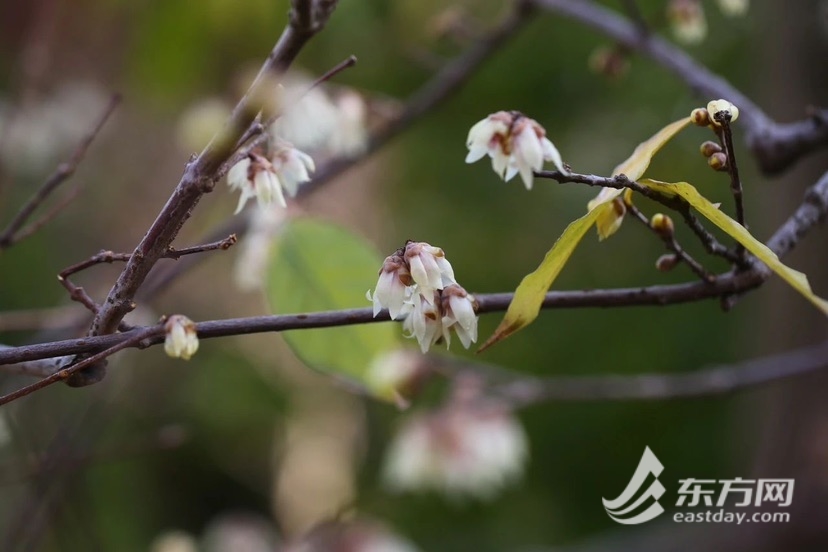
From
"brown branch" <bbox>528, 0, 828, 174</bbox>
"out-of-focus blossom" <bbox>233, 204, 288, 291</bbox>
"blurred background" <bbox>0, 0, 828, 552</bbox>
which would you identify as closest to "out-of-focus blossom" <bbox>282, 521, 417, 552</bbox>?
"blurred background" <bbox>0, 0, 828, 552</bbox>

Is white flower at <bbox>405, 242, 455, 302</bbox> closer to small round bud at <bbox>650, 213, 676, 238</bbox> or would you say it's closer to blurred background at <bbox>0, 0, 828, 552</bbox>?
small round bud at <bbox>650, 213, 676, 238</bbox>

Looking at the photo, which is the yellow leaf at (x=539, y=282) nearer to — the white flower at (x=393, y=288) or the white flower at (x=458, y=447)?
the white flower at (x=393, y=288)

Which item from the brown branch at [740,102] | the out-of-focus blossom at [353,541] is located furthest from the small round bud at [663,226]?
the out-of-focus blossom at [353,541]

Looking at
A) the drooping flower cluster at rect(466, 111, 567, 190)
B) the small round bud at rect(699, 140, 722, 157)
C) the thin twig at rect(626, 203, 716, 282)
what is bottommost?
the thin twig at rect(626, 203, 716, 282)

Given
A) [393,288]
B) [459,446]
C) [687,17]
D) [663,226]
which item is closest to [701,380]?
[459,446]

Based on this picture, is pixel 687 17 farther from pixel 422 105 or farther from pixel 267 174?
pixel 267 174

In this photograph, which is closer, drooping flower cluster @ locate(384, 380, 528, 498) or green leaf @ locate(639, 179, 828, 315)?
green leaf @ locate(639, 179, 828, 315)
